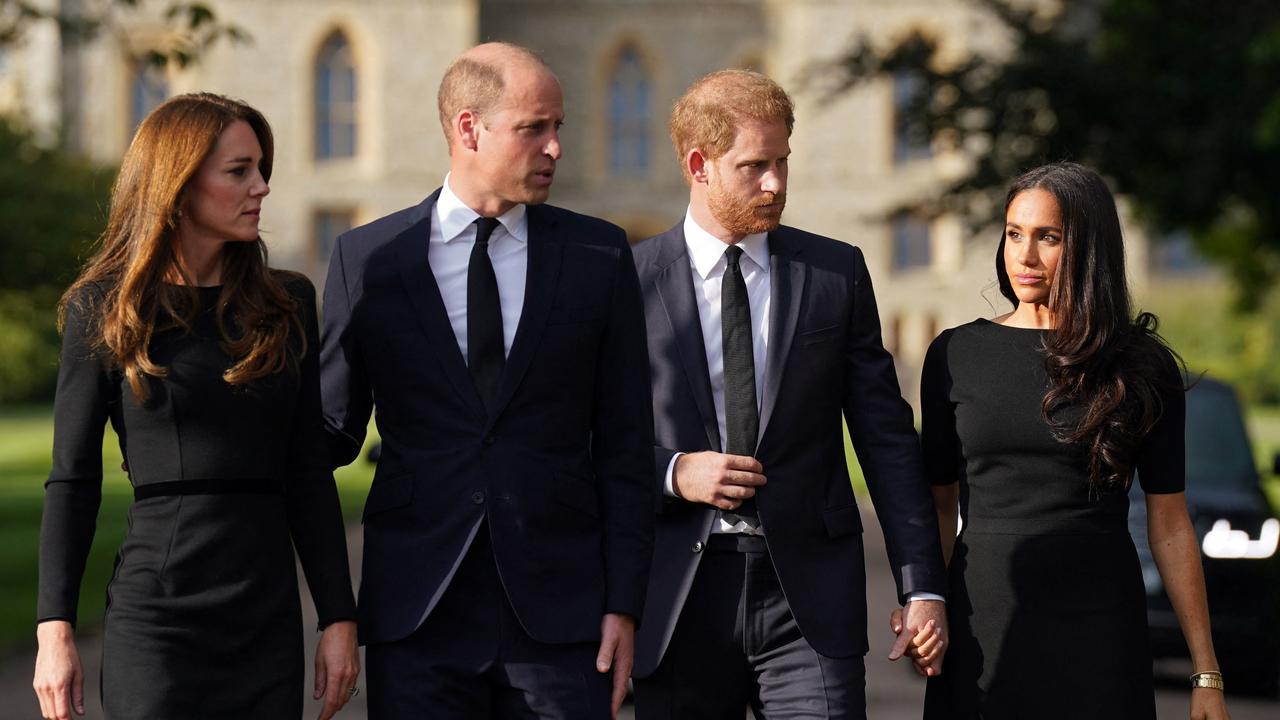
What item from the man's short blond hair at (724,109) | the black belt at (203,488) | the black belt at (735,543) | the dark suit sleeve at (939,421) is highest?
the man's short blond hair at (724,109)

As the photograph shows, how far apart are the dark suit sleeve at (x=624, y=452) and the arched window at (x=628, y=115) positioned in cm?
4105

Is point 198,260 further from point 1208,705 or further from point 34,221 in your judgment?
point 34,221

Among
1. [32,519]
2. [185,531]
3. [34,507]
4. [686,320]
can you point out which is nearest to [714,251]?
[686,320]

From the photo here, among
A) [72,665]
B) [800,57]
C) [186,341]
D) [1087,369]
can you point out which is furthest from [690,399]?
[800,57]

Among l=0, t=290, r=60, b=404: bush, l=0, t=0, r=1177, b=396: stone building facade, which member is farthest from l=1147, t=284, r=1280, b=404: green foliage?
l=0, t=290, r=60, b=404: bush

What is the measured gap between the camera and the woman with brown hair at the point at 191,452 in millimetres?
3830

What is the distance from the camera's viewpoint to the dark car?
9188 millimetres

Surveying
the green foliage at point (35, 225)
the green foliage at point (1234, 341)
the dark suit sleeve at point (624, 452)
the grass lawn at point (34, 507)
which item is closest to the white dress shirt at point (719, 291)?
the dark suit sleeve at point (624, 452)

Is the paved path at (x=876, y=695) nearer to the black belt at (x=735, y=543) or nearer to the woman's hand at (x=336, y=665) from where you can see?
the black belt at (x=735, y=543)

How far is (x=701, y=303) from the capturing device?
468 cm

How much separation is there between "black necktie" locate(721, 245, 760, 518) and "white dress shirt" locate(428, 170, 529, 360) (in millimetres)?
614

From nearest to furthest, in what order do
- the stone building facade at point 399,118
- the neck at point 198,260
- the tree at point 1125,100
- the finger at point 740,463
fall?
1. the neck at point 198,260
2. the finger at point 740,463
3. the tree at point 1125,100
4. the stone building facade at point 399,118

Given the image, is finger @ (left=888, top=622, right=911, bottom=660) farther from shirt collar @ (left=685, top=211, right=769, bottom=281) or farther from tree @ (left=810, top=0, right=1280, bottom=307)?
tree @ (left=810, top=0, right=1280, bottom=307)

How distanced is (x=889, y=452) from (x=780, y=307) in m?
0.47
